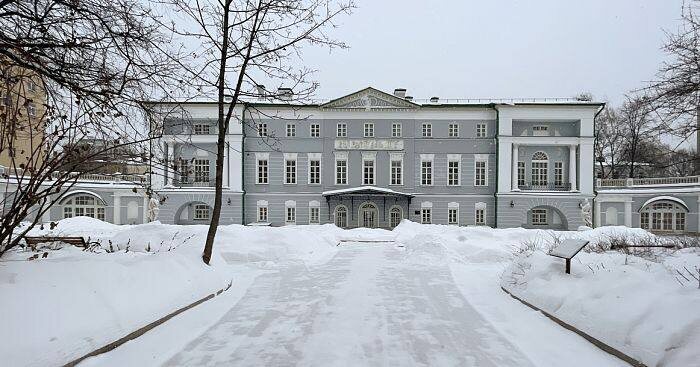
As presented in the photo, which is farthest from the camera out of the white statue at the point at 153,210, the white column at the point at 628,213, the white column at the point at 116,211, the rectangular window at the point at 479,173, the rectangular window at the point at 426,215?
the white column at the point at 116,211

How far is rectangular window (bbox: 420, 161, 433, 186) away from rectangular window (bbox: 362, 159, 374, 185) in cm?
396

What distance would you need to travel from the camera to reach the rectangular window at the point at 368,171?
37.8 m

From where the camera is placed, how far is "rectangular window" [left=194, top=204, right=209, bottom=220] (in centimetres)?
3775

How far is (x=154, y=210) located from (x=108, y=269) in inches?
1141

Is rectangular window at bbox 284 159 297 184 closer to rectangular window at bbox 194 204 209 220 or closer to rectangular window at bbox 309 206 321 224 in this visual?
rectangular window at bbox 309 206 321 224

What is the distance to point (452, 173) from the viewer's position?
37625 millimetres

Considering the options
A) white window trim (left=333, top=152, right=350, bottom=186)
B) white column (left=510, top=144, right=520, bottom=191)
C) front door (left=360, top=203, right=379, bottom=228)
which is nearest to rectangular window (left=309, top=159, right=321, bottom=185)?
white window trim (left=333, top=152, right=350, bottom=186)

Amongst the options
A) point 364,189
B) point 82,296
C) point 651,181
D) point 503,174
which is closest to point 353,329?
point 82,296

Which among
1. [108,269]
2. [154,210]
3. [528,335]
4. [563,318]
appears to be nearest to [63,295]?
[108,269]

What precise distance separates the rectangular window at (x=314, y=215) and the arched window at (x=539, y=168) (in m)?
17.5

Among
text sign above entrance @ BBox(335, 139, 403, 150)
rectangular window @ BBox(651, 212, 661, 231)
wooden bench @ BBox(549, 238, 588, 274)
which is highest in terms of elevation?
text sign above entrance @ BBox(335, 139, 403, 150)

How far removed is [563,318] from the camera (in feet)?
23.6

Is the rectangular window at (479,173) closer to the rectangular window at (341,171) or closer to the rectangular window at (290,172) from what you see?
the rectangular window at (341,171)

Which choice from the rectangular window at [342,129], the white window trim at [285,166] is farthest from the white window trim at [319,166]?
the rectangular window at [342,129]
